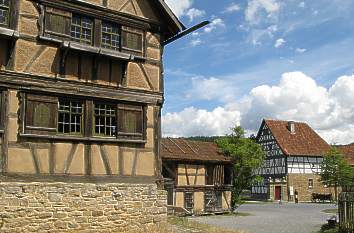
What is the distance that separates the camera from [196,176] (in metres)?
28.0

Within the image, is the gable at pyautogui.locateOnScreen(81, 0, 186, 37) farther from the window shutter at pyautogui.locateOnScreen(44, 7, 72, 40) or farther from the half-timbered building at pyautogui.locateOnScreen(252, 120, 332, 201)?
the half-timbered building at pyautogui.locateOnScreen(252, 120, 332, 201)

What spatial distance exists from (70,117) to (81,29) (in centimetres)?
301

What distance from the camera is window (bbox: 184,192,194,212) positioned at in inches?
1081

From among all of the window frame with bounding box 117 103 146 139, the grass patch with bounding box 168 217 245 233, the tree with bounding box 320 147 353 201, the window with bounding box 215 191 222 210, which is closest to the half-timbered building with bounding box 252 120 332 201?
the tree with bounding box 320 147 353 201

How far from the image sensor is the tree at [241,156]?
30688 millimetres

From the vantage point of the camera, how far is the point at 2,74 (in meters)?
13.2

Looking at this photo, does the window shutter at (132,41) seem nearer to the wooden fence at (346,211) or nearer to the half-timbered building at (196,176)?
the wooden fence at (346,211)

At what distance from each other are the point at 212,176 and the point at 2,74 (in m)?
18.2

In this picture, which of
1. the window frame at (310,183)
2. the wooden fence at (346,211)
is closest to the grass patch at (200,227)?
the wooden fence at (346,211)

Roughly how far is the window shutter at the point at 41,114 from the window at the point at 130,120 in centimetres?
234

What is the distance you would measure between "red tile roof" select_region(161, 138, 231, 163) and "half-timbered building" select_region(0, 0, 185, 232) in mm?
10907

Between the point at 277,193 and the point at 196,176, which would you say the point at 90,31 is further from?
the point at 277,193

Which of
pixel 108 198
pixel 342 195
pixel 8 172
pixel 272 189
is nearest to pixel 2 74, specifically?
pixel 8 172

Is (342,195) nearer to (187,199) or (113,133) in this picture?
(113,133)
